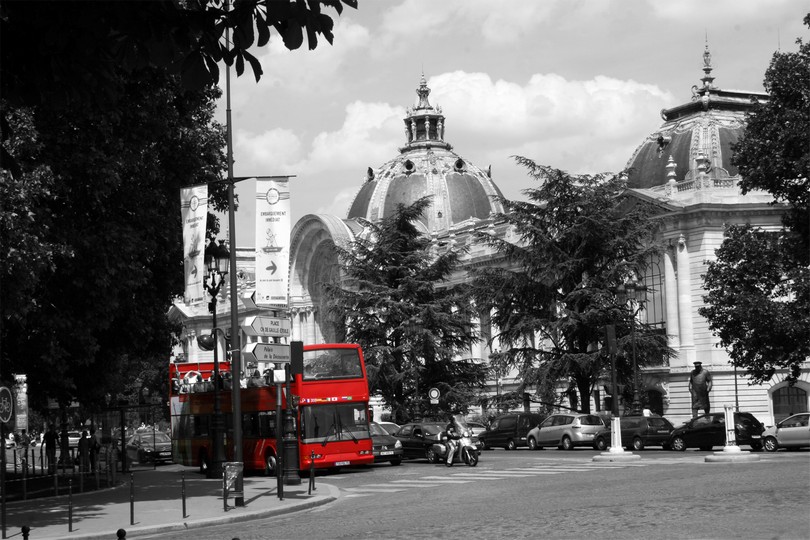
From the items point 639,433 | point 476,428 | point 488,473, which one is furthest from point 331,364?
point 476,428

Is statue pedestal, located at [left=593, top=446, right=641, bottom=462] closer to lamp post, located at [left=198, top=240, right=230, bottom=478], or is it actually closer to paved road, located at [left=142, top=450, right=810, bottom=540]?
paved road, located at [left=142, top=450, right=810, bottom=540]

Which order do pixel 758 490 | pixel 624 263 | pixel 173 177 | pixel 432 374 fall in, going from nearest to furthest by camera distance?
pixel 758 490 → pixel 173 177 → pixel 624 263 → pixel 432 374

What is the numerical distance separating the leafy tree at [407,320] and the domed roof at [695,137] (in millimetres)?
16868

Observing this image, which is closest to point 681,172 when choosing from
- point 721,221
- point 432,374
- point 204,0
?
point 721,221

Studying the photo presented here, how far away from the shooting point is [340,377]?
3206 centimetres

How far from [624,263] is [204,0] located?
43844 mm

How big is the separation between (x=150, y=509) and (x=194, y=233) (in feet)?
17.0

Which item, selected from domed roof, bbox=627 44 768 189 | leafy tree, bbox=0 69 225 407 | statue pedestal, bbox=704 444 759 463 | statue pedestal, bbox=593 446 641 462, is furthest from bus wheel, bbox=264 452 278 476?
domed roof, bbox=627 44 768 189

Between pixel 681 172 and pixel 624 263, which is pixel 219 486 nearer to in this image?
pixel 624 263

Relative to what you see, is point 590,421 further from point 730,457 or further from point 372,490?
point 372,490

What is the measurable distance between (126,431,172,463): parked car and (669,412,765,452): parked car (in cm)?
2496

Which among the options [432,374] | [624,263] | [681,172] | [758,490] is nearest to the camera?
[758,490]

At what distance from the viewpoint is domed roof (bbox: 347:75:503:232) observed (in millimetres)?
108438

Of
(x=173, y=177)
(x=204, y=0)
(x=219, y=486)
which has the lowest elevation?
(x=219, y=486)
